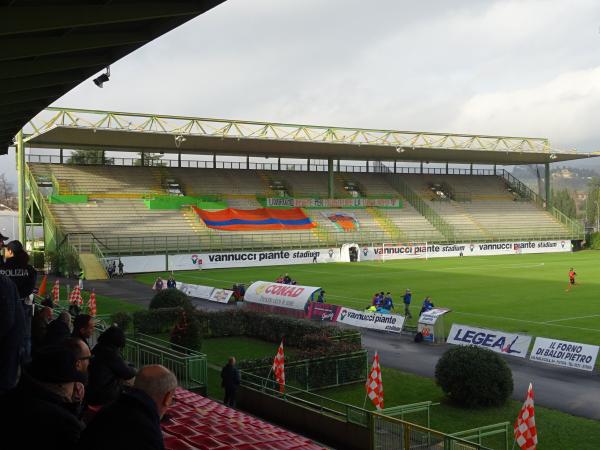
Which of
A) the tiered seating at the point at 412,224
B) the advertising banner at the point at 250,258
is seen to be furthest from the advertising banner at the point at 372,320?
the tiered seating at the point at 412,224

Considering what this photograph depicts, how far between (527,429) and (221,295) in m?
24.6

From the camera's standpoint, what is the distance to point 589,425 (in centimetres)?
1354

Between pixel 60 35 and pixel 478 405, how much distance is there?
11.8m

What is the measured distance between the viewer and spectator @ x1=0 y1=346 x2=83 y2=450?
11.0ft

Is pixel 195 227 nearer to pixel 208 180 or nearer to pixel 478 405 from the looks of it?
pixel 208 180

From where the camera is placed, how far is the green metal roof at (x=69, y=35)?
9.86 meters

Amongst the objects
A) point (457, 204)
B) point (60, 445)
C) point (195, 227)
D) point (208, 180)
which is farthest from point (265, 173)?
point (60, 445)

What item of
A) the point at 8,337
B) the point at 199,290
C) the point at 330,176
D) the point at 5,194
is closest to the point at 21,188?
the point at 199,290

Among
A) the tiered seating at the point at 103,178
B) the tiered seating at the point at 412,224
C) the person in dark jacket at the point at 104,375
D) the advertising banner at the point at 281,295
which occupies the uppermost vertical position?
the tiered seating at the point at 103,178

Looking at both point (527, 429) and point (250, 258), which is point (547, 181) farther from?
point (527, 429)

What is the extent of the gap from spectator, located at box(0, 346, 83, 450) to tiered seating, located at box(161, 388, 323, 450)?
3.52m

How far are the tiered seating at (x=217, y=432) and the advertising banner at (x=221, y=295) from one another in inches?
912

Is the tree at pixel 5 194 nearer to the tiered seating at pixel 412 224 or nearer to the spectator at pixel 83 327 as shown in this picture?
the tiered seating at pixel 412 224

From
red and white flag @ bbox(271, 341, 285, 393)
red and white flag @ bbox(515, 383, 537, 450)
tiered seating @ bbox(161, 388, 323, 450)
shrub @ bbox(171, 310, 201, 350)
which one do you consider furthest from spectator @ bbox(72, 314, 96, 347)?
shrub @ bbox(171, 310, 201, 350)
